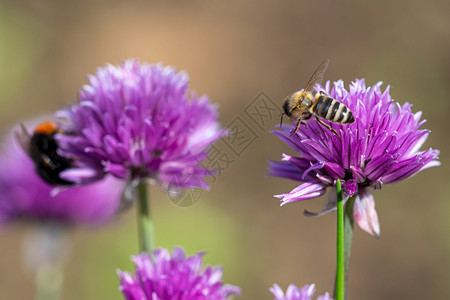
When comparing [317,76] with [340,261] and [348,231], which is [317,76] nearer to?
[348,231]

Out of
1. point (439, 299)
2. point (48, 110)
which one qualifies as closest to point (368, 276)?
point (439, 299)

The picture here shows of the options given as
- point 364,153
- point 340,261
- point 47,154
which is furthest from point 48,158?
point 340,261

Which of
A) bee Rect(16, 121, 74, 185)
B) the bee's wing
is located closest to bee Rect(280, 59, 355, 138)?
the bee's wing

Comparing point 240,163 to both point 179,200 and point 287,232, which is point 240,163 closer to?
point 287,232

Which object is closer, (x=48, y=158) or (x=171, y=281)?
(x=171, y=281)

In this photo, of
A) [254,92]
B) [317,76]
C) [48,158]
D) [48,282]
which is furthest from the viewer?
[254,92]

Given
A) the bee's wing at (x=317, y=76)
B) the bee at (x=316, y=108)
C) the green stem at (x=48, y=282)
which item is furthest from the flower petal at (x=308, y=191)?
the green stem at (x=48, y=282)

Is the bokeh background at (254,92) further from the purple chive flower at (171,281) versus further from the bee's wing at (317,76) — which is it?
the purple chive flower at (171,281)
